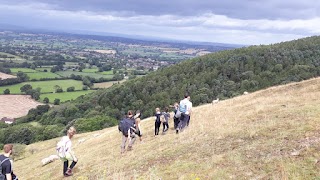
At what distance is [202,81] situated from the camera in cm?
12875

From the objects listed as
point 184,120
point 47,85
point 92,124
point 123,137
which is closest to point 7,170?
point 123,137

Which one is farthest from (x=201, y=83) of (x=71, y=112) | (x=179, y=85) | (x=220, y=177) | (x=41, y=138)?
(x=220, y=177)

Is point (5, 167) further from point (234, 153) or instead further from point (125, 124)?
point (234, 153)

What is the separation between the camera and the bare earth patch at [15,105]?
113m

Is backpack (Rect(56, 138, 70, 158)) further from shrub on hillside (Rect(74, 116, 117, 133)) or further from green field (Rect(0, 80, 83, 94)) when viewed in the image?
green field (Rect(0, 80, 83, 94))

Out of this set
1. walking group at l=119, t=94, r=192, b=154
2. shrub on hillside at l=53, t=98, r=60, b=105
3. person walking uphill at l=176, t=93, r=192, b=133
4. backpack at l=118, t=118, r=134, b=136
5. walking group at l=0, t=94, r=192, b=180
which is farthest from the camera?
shrub on hillside at l=53, t=98, r=60, b=105

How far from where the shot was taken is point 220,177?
41.1 feet

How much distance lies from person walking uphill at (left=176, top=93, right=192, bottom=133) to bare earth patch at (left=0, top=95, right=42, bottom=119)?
101698mm

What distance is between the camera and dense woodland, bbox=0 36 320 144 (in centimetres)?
10844

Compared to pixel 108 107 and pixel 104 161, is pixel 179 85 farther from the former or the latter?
pixel 104 161

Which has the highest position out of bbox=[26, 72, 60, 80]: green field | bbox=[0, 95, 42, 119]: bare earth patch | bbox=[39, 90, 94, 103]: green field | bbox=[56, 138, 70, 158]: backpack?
bbox=[56, 138, 70, 158]: backpack

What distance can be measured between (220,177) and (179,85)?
120 m

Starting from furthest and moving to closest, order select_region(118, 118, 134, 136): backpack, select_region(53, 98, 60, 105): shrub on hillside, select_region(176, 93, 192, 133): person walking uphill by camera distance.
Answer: select_region(53, 98, 60, 105): shrub on hillside → select_region(176, 93, 192, 133): person walking uphill → select_region(118, 118, 134, 136): backpack

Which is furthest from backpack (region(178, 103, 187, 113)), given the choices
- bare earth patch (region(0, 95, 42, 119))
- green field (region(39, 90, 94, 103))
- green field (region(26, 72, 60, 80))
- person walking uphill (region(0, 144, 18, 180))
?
green field (region(26, 72, 60, 80))
